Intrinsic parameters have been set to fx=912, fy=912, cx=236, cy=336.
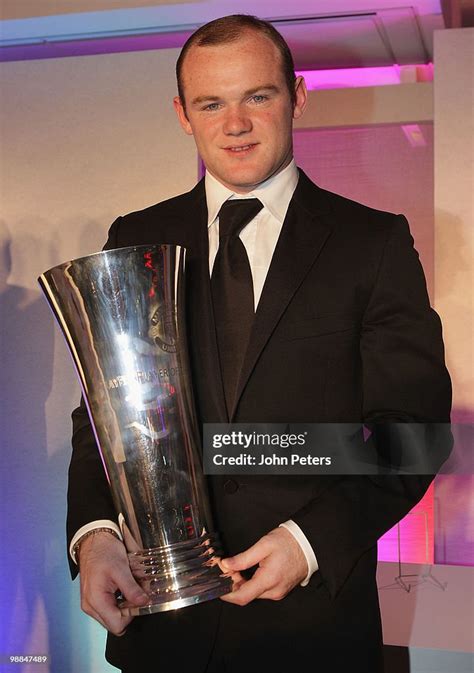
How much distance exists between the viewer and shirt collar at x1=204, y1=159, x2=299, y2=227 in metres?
1.27

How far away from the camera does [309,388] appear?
1.19 meters

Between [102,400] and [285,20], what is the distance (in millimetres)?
1396

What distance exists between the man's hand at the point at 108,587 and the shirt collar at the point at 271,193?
49 cm

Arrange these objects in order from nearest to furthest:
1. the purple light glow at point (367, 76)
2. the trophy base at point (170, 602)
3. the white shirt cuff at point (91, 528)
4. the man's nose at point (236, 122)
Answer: the trophy base at point (170, 602), the white shirt cuff at point (91, 528), the man's nose at point (236, 122), the purple light glow at point (367, 76)

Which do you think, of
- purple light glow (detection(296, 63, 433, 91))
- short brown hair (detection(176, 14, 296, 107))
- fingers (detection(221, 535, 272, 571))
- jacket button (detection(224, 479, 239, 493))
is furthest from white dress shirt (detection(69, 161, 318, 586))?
purple light glow (detection(296, 63, 433, 91))

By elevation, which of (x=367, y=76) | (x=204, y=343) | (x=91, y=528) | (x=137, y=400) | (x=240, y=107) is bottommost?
(x=91, y=528)

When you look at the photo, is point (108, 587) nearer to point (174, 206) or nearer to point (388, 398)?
point (388, 398)

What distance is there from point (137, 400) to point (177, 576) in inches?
7.9

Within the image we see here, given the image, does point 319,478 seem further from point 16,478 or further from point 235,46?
point 16,478

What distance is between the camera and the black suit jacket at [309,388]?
116cm

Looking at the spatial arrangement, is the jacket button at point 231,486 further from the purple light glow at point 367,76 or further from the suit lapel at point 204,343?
the purple light glow at point 367,76

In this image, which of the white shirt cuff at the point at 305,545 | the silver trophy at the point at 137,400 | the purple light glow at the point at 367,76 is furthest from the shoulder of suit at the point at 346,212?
the purple light glow at the point at 367,76

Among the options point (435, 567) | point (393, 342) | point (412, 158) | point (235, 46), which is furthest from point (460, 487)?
point (235, 46)

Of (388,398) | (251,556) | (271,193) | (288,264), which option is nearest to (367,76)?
(271,193)
